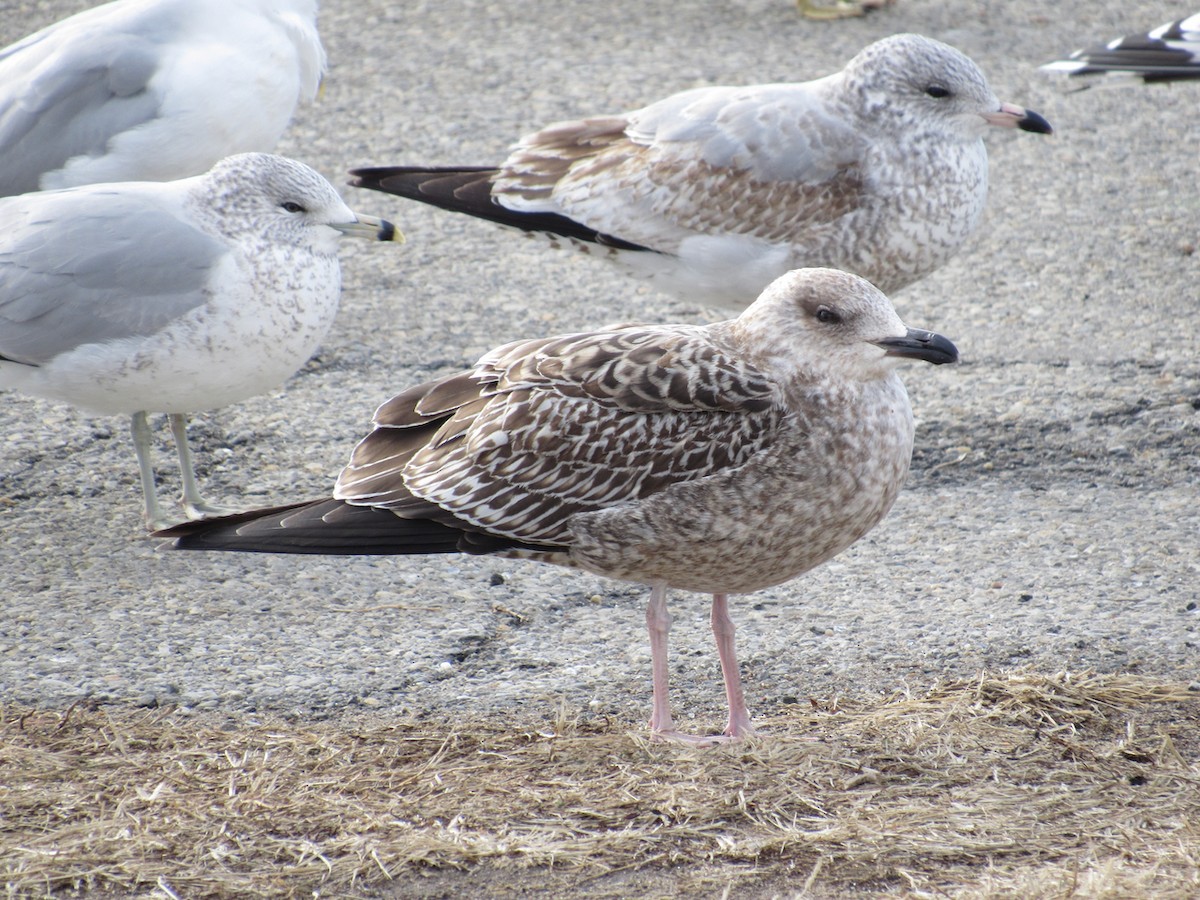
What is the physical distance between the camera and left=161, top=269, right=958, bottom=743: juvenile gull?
3.44 metres

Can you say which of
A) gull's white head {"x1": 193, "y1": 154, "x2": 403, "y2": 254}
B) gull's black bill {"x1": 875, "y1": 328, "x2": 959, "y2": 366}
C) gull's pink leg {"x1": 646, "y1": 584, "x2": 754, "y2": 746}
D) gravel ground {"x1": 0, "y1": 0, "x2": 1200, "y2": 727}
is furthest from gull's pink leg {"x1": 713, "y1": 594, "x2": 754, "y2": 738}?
gull's white head {"x1": 193, "y1": 154, "x2": 403, "y2": 254}

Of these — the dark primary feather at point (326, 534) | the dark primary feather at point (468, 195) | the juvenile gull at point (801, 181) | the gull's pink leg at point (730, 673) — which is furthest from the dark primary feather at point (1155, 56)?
the dark primary feather at point (326, 534)

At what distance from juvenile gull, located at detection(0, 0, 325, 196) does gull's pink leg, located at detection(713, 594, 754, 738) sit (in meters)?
3.06

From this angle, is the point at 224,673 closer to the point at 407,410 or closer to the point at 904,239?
the point at 407,410

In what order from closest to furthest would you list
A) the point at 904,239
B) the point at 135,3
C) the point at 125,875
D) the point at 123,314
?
the point at 125,875
the point at 123,314
the point at 904,239
the point at 135,3

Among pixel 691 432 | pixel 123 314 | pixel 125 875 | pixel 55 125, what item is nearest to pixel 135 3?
pixel 55 125

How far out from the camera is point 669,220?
5109 mm

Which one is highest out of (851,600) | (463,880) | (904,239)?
(904,239)

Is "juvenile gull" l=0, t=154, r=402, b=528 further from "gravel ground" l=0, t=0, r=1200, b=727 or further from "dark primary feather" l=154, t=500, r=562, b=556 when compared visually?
"dark primary feather" l=154, t=500, r=562, b=556

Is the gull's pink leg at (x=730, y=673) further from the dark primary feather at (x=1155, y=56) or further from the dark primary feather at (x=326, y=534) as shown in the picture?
the dark primary feather at (x=1155, y=56)

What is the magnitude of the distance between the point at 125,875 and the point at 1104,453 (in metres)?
3.49

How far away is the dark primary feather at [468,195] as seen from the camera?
17.4 ft

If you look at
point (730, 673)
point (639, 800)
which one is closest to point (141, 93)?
point (730, 673)

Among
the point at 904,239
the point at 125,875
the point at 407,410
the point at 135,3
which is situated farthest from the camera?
the point at 135,3
